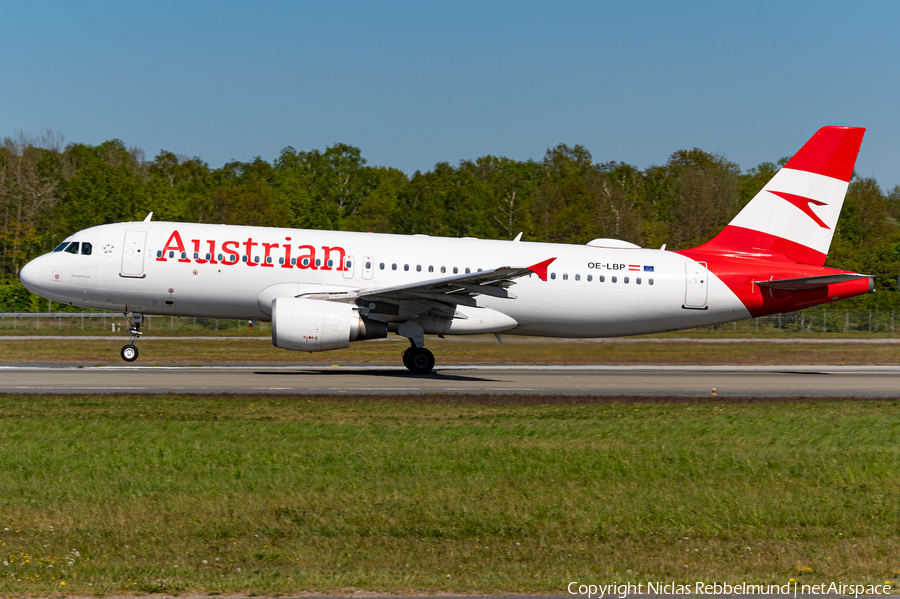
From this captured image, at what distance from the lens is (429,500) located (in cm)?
1045

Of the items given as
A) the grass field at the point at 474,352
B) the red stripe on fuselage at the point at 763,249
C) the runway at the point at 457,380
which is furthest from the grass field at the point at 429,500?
the red stripe on fuselage at the point at 763,249

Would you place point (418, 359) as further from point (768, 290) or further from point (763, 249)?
point (763, 249)

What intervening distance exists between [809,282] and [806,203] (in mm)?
2848

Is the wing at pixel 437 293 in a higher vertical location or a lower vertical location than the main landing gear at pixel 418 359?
higher

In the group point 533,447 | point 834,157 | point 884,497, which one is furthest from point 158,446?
point 834,157

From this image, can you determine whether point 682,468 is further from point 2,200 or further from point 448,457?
point 2,200

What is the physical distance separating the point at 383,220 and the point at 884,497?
80772 millimetres

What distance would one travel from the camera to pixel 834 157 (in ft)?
89.1

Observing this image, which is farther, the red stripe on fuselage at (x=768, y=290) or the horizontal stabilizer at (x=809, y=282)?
the red stripe on fuselage at (x=768, y=290)

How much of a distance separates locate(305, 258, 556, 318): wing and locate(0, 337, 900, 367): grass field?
2565 millimetres

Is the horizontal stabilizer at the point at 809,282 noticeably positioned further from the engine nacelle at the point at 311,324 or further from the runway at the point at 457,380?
the engine nacelle at the point at 311,324

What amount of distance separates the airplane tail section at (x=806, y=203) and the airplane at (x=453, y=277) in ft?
0.12

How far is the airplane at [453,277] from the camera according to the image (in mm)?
24234

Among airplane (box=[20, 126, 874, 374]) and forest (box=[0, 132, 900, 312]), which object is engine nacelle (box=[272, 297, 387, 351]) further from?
forest (box=[0, 132, 900, 312])
